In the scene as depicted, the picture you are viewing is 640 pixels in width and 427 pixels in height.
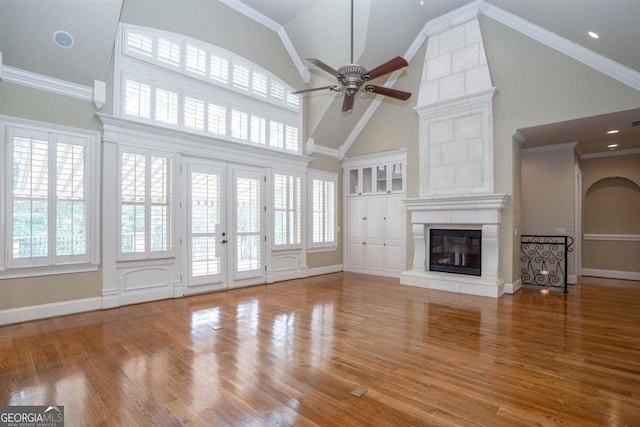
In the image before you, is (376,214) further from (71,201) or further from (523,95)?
(71,201)

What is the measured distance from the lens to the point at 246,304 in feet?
16.4

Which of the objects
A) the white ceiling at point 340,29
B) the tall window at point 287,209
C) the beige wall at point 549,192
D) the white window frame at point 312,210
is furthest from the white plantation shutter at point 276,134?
the beige wall at point 549,192

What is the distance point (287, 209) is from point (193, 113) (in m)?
2.70

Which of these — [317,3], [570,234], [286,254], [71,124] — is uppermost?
[317,3]

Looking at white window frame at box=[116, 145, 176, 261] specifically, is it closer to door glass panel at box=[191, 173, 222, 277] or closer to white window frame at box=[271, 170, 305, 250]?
door glass panel at box=[191, 173, 222, 277]

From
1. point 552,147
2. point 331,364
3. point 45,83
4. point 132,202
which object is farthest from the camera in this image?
point 552,147

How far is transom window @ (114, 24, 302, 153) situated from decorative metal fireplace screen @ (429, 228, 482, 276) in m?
3.72

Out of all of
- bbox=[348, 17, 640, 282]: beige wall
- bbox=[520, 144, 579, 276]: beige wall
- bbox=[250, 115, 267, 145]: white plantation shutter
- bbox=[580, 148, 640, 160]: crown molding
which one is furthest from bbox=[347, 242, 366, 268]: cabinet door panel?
bbox=[580, 148, 640, 160]: crown molding

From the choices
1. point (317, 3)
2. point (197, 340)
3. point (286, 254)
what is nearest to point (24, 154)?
point (197, 340)

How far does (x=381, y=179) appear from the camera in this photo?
765 centimetres

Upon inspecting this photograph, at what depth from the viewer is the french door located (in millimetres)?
5570

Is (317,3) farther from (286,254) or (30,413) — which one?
(30,413)

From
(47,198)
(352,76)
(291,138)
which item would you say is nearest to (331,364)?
(352,76)

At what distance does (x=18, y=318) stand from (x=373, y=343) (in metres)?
Result: 4.47
